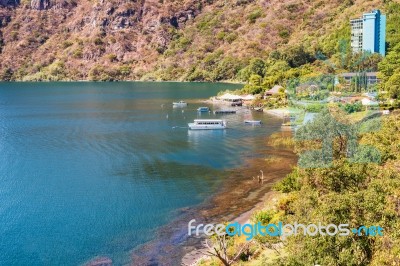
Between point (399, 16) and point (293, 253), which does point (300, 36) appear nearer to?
point (399, 16)

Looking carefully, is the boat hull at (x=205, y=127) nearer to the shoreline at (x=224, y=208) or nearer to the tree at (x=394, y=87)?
the shoreline at (x=224, y=208)

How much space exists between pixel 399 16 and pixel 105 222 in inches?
4766

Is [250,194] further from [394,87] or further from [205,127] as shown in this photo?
[394,87]

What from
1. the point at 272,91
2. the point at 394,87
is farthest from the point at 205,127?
the point at 272,91

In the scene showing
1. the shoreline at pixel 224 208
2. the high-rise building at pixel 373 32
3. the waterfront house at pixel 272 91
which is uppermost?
the high-rise building at pixel 373 32

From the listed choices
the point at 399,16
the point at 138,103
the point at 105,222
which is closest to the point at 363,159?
the point at 105,222

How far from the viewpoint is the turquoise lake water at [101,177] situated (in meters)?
34.4

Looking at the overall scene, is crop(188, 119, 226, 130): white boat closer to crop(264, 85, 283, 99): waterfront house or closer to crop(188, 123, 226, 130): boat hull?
→ crop(188, 123, 226, 130): boat hull

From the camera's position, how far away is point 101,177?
50969 mm

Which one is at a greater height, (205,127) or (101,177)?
(205,127)

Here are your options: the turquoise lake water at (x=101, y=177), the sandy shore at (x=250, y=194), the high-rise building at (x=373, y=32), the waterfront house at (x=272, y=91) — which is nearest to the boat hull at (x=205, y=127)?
the turquoise lake water at (x=101, y=177)

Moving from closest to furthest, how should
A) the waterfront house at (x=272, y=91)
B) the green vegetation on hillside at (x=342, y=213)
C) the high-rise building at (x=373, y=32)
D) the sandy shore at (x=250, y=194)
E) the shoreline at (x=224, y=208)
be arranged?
the green vegetation on hillside at (x=342, y=213) < the shoreline at (x=224, y=208) < the sandy shore at (x=250, y=194) < the waterfront house at (x=272, y=91) < the high-rise building at (x=373, y=32)

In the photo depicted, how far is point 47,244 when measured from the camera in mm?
33906

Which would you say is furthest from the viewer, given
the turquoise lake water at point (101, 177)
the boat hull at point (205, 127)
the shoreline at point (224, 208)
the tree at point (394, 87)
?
the tree at point (394, 87)
